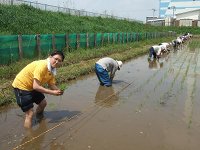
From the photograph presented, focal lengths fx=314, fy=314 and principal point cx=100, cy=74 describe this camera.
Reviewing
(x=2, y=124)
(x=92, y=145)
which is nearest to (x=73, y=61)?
(x=2, y=124)

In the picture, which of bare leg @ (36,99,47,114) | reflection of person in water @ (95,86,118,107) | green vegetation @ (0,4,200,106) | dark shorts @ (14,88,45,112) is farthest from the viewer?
green vegetation @ (0,4,200,106)

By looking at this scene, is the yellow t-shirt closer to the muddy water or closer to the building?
the muddy water

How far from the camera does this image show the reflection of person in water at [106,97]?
8007 millimetres

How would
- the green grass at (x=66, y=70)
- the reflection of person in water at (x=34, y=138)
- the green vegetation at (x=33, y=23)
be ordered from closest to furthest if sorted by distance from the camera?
the reflection of person in water at (x=34, y=138), the green grass at (x=66, y=70), the green vegetation at (x=33, y=23)

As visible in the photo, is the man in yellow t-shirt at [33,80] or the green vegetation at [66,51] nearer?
the man in yellow t-shirt at [33,80]

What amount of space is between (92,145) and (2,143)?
147 cm

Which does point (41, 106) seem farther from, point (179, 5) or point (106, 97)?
point (179, 5)

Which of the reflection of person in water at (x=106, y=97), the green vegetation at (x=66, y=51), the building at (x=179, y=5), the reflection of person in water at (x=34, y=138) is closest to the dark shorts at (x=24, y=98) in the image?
the reflection of person in water at (x=34, y=138)

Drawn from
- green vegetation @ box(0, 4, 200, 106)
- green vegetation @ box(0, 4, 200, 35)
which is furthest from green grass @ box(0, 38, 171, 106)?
green vegetation @ box(0, 4, 200, 35)

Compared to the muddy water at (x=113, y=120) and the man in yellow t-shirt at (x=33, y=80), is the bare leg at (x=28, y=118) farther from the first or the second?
the muddy water at (x=113, y=120)

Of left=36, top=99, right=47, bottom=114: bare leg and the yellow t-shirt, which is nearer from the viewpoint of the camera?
the yellow t-shirt

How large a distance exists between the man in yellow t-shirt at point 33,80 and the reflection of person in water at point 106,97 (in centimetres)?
249

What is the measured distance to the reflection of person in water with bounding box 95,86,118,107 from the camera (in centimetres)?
801

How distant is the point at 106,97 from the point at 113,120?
213 centimetres
